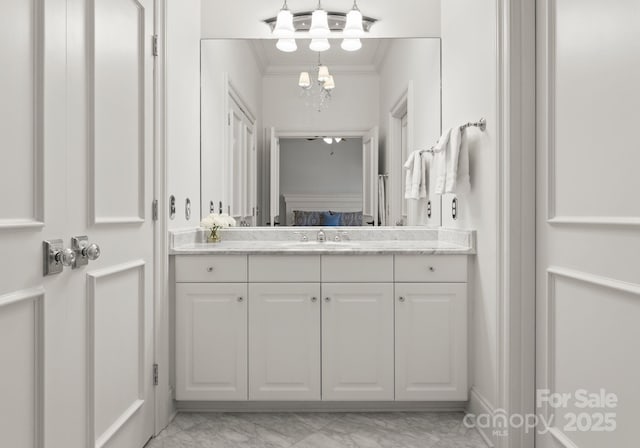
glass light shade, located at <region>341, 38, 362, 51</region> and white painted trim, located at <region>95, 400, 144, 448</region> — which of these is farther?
glass light shade, located at <region>341, 38, 362, 51</region>

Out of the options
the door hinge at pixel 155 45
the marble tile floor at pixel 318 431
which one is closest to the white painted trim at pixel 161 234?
the door hinge at pixel 155 45

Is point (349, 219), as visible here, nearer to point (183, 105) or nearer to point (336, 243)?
point (336, 243)

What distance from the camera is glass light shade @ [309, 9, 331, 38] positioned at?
3.02m

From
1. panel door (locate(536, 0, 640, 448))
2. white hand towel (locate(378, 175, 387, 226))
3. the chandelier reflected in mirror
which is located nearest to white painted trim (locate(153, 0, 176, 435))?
the chandelier reflected in mirror

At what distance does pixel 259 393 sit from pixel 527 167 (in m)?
1.56

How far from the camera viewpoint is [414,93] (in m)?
2.99

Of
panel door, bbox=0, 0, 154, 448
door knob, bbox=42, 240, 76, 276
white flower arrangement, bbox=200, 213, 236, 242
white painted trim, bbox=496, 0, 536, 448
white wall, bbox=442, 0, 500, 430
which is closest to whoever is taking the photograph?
panel door, bbox=0, 0, 154, 448

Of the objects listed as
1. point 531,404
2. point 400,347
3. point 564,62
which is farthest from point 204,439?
point 564,62

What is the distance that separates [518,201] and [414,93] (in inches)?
50.0

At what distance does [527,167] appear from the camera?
1935mm

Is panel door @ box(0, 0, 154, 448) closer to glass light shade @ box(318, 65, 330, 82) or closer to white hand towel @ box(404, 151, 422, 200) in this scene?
glass light shade @ box(318, 65, 330, 82)

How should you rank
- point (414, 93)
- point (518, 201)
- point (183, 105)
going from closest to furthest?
point (518, 201)
point (183, 105)
point (414, 93)

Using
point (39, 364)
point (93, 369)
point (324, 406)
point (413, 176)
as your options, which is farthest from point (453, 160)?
point (39, 364)

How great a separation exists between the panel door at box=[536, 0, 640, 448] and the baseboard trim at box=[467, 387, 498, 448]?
24 cm
